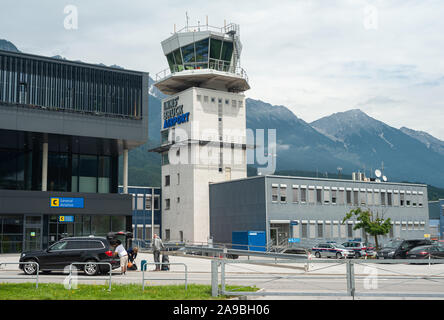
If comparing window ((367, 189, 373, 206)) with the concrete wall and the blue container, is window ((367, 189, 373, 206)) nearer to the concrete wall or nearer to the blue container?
the concrete wall

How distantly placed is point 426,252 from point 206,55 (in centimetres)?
4161

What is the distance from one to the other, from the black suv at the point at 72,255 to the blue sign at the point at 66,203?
61.6 ft

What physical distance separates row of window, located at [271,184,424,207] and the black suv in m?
34.9

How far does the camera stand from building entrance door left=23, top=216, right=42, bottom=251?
138 feet

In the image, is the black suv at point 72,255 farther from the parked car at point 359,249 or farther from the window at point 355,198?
the window at point 355,198

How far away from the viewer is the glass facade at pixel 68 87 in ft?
135

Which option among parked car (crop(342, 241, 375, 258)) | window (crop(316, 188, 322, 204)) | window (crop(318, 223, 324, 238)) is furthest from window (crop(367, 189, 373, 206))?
parked car (crop(342, 241, 375, 258))

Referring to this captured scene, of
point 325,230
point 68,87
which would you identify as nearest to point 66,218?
point 68,87

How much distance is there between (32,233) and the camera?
139ft

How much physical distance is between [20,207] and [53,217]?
294cm

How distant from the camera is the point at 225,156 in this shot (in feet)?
229

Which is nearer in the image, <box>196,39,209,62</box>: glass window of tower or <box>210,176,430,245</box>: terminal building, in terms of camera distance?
<box>210,176,430,245</box>: terminal building

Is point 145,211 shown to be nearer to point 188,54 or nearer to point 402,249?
point 188,54

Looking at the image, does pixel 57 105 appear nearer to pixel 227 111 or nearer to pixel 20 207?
pixel 20 207
